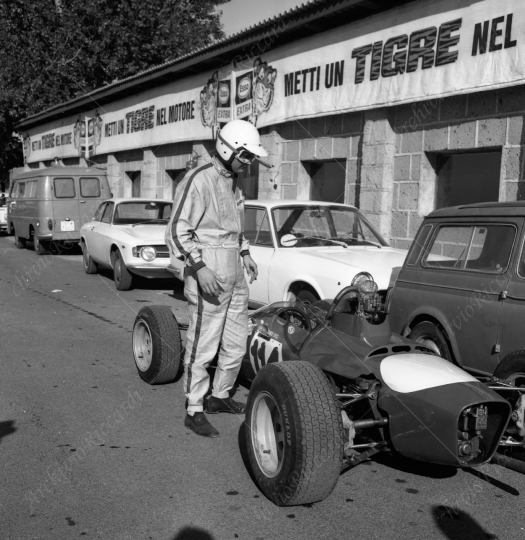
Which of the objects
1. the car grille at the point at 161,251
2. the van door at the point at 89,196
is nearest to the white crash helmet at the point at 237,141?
the car grille at the point at 161,251

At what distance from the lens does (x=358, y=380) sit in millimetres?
3740

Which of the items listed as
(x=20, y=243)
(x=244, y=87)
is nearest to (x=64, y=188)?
(x=20, y=243)

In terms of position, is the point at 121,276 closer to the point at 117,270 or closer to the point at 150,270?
the point at 117,270

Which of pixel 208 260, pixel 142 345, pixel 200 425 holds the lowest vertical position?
pixel 200 425

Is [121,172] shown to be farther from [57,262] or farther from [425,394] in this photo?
[425,394]

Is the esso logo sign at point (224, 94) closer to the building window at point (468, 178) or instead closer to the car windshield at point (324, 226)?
the building window at point (468, 178)

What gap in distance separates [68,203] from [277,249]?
35.8ft

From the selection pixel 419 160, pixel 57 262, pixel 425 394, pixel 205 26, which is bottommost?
pixel 57 262

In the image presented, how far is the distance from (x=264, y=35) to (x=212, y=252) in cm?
1228

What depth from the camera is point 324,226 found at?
8.17 m

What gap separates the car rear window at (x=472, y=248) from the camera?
4.88 meters

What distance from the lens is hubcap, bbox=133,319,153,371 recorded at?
557cm

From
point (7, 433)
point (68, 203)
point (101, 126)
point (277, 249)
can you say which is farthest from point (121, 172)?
point (7, 433)

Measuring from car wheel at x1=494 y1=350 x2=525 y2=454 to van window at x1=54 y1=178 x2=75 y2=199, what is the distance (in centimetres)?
1488
